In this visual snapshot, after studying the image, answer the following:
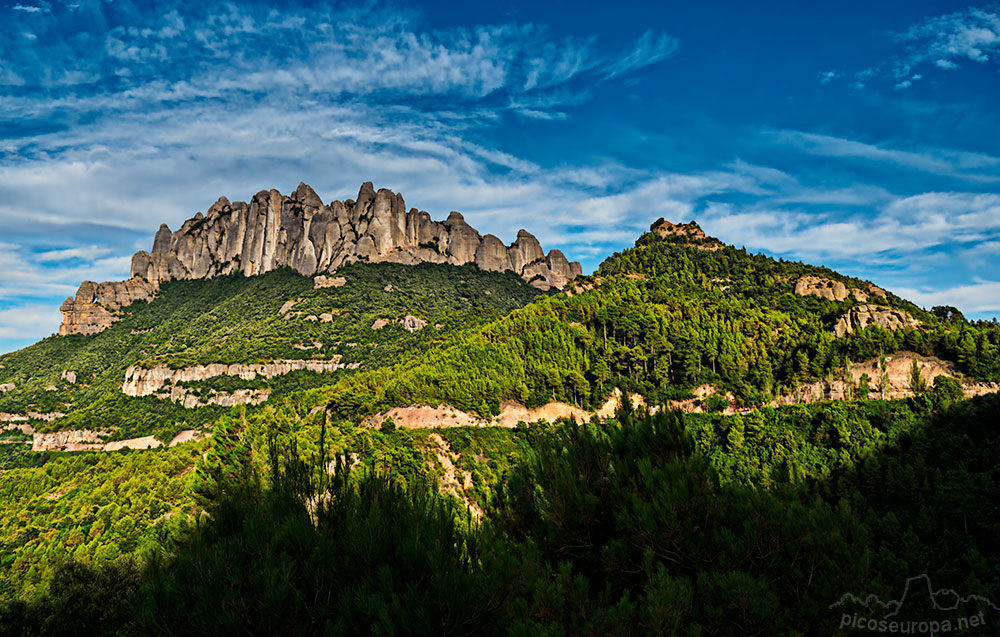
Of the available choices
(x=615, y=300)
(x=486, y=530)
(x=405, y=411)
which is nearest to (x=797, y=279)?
(x=615, y=300)

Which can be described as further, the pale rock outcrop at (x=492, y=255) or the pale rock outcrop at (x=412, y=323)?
the pale rock outcrop at (x=492, y=255)

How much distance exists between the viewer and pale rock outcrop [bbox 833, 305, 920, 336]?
63.0m

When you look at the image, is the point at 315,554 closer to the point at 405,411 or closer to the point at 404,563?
the point at 404,563

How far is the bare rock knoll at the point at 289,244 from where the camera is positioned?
127 m

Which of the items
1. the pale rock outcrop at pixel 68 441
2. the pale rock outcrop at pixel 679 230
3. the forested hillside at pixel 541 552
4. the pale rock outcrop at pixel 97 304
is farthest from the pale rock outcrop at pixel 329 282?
the forested hillside at pixel 541 552

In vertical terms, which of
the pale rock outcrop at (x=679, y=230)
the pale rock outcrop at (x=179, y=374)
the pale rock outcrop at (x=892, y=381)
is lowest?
the pale rock outcrop at (x=892, y=381)

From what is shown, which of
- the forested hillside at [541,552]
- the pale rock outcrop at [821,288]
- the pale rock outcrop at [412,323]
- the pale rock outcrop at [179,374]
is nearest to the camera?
the forested hillside at [541,552]

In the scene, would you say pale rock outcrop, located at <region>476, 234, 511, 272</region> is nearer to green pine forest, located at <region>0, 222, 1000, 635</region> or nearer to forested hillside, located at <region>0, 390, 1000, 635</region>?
green pine forest, located at <region>0, 222, 1000, 635</region>

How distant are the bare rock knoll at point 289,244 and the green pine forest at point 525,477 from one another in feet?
49.5

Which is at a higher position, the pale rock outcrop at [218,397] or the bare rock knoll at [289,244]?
the bare rock knoll at [289,244]

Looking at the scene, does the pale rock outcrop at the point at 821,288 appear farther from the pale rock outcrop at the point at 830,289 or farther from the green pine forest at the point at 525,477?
the green pine forest at the point at 525,477

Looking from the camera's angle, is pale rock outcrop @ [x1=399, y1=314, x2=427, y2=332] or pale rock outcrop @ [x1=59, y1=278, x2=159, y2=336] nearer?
pale rock outcrop @ [x1=399, y1=314, x2=427, y2=332]

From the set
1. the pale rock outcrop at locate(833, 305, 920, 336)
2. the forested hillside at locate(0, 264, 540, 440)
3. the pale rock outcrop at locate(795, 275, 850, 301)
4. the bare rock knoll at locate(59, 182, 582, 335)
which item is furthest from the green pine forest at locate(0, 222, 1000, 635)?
the bare rock knoll at locate(59, 182, 582, 335)

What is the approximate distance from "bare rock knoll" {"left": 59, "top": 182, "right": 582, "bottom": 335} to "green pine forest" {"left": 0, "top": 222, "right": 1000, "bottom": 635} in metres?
15.1
